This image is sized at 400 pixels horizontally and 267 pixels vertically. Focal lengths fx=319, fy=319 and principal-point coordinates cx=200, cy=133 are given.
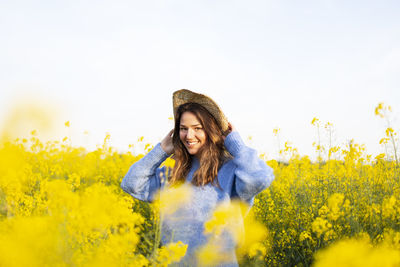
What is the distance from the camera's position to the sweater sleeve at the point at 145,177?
2197mm

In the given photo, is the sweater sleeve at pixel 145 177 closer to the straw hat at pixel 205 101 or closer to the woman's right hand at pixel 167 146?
the woman's right hand at pixel 167 146

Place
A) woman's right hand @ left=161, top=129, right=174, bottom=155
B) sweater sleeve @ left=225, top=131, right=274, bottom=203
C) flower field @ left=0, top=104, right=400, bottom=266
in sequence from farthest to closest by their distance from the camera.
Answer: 1. woman's right hand @ left=161, top=129, right=174, bottom=155
2. sweater sleeve @ left=225, top=131, right=274, bottom=203
3. flower field @ left=0, top=104, right=400, bottom=266

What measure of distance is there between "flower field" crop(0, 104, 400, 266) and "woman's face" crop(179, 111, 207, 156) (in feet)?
0.69

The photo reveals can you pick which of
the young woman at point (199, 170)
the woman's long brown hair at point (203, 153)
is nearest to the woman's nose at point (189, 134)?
the young woman at point (199, 170)

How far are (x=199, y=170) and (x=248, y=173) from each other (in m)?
0.34

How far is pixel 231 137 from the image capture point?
2.12m

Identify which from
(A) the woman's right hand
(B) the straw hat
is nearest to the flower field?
(A) the woman's right hand

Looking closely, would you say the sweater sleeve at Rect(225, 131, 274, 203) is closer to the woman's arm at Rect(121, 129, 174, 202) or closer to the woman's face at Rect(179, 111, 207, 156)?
the woman's face at Rect(179, 111, 207, 156)

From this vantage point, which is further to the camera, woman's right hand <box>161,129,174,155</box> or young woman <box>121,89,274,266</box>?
woman's right hand <box>161,129,174,155</box>

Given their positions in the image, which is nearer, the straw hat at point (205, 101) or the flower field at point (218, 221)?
the flower field at point (218, 221)

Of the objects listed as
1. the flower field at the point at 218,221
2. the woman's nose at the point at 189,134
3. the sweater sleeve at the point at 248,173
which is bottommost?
the flower field at the point at 218,221

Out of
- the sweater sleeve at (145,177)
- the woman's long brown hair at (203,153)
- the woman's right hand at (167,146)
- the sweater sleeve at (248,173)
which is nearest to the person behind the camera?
the sweater sleeve at (248,173)

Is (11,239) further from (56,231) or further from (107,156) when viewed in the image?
(107,156)

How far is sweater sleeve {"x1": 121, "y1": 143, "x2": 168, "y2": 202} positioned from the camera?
7.21 feet
